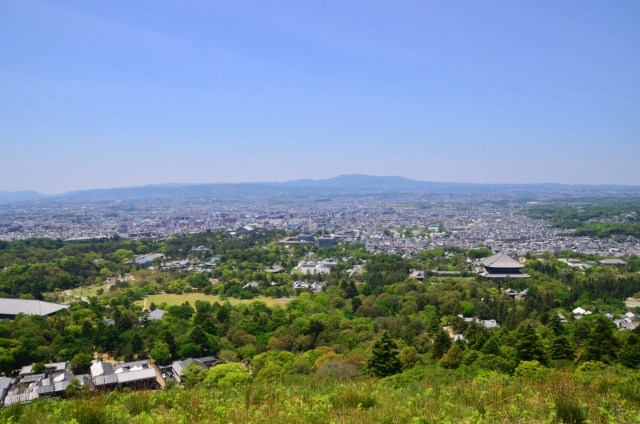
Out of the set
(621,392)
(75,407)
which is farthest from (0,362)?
(621,392)

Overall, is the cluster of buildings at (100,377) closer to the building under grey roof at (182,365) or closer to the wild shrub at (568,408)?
the building under grey roof at (182,365)

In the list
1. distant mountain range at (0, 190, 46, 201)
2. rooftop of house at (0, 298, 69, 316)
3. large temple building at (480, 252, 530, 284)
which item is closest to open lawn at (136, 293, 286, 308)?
rooftop of house at (0, 298, 69, 316)

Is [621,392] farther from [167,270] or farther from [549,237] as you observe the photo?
[549,237]

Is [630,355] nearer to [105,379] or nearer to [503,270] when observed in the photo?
[105,379]

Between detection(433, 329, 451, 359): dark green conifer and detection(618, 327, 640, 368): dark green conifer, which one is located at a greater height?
detection(618, 327, 640, 368): dark green conifer

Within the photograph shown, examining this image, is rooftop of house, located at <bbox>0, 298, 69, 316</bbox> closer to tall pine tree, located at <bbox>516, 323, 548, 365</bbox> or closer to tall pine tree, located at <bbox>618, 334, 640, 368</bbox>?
tall pine tree, located at <bbox>516, 323, 548, 365</bbox>

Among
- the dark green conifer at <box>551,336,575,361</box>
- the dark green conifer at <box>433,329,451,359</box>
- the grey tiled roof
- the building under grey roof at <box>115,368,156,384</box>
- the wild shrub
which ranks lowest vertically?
the building under grey roof at <box>115,368,156,384</box>

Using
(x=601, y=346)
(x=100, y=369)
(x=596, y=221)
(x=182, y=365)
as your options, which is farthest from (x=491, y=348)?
(x=596, y=221)

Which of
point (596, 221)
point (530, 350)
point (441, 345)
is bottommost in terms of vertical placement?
point (596, 221)
